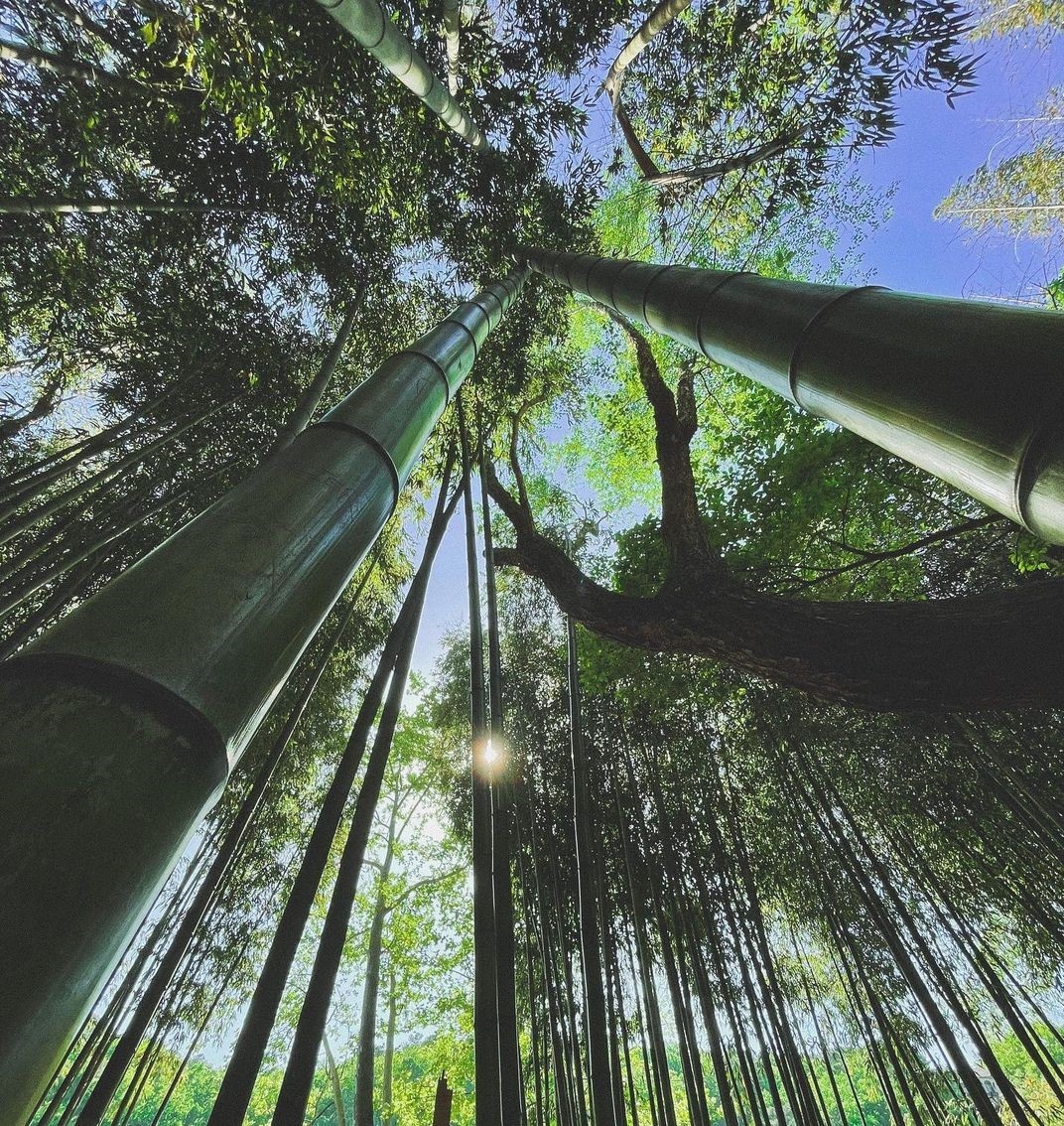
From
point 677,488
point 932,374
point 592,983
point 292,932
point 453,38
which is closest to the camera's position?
point 932,374

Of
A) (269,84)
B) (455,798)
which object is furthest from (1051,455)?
(455,798)

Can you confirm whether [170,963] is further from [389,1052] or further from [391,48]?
[389,1052]

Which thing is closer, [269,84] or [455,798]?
[269,84]

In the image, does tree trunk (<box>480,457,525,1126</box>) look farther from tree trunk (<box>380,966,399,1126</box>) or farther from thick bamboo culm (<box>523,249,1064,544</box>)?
tree trunk (<box>380,966,399,1126</box>)

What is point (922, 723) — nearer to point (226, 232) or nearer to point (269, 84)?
point (269, 84)

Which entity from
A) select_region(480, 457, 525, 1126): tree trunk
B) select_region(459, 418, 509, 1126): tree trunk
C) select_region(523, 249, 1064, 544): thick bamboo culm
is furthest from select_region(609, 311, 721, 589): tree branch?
select_region(523, 249, 1064, 544): thick bamboo culm

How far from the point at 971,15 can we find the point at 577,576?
3.33 metres

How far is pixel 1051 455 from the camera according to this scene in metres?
0.48

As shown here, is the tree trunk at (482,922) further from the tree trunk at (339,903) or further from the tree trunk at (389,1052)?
the tree trunk at (389,1052)

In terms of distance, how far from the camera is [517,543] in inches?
152

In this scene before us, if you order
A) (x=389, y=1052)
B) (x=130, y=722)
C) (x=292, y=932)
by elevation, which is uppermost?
(x=389, y=1052)

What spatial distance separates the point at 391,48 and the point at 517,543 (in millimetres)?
→ 2694

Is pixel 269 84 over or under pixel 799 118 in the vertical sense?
under

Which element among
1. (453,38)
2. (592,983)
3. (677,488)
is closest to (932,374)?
(592,983)
